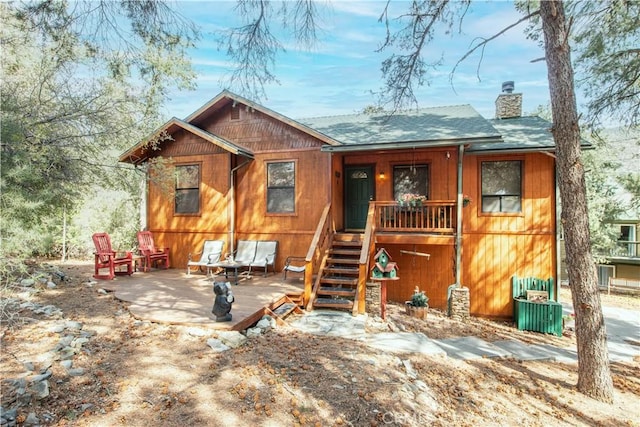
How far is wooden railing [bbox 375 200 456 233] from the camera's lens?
7863 mm

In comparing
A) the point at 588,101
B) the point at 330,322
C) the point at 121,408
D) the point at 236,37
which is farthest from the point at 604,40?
the point at 121,408

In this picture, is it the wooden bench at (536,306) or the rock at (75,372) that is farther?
the wooden bench at (536,306)

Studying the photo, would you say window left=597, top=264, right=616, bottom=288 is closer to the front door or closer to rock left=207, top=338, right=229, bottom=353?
the front door

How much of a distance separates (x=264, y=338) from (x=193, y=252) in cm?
538

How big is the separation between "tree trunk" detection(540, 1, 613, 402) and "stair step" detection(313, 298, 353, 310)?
347cm

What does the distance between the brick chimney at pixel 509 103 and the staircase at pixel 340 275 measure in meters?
6.69

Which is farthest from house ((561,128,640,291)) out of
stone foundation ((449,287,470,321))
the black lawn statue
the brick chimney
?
the black lawn statue

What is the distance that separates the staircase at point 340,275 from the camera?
6.48 metres

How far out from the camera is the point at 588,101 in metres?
7.21

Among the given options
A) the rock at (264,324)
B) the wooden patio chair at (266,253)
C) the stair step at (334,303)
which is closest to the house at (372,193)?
the wooden patio chair at (266,253)

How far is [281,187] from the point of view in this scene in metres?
8.95

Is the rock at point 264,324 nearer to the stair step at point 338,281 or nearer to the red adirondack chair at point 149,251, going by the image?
the stair step at point 338,281

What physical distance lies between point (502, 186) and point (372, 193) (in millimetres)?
3251

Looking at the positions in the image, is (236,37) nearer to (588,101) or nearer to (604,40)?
(604,40)
